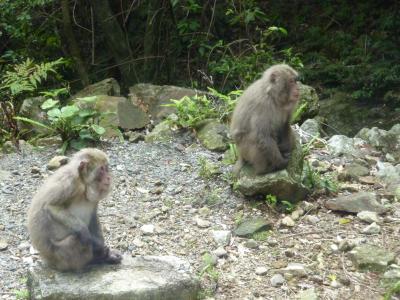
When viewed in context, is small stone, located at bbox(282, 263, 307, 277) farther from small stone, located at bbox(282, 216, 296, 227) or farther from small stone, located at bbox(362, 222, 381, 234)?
small stone, located at bbox(362, 222, 381, 234)

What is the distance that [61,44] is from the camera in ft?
44.1

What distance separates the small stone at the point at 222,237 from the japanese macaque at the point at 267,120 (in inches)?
32.0

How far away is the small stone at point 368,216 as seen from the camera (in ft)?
21.5

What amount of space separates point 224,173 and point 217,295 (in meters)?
2.15

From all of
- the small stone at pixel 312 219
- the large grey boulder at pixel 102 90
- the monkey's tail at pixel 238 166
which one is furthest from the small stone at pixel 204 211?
the large grey boulder at pixel 102 90

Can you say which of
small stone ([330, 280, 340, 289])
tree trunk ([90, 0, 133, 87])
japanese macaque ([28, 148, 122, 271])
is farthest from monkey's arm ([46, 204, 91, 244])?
tree trunk ([90, 0, 133, 87])

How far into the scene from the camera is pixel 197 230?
6445 mm

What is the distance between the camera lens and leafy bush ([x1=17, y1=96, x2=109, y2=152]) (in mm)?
8086

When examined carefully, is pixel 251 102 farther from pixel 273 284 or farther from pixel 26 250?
pixel 26 250

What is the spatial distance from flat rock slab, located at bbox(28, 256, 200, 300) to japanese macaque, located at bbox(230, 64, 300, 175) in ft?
5.93

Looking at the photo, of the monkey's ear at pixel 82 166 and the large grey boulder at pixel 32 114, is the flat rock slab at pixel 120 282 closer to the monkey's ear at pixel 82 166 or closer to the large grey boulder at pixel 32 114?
the monkey's ear at pixel 82 166

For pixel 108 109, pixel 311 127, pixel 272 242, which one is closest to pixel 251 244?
pixel 272 242

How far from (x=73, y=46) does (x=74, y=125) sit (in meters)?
5.04

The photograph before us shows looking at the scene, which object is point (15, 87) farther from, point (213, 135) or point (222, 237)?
point (222, 237)
